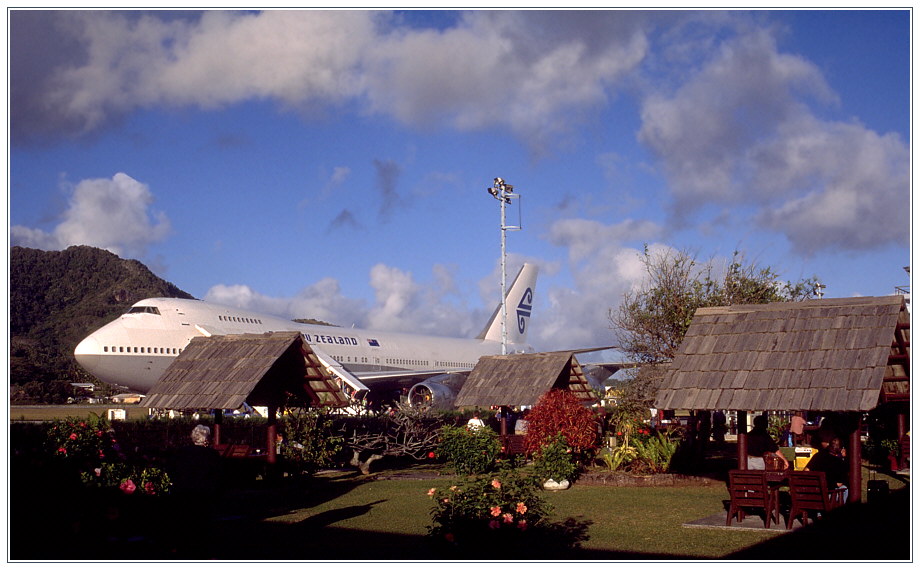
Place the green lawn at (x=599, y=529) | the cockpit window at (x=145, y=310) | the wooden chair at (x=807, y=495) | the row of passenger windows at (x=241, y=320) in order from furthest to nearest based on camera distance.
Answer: the row of passenger windows at (x=241, y=320) → the cockpit window at (x=145, y=310) → the wooden chair at (x=807, y=495) → the green lawn at (x=599, y=529)

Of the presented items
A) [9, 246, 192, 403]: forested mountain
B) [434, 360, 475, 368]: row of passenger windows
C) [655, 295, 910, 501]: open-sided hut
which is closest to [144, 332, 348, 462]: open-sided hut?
[655, 295, 910, 501]: open-sided hut

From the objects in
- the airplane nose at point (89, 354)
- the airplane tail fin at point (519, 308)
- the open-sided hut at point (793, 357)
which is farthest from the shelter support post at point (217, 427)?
the airplane tail fin at point (519, 308)

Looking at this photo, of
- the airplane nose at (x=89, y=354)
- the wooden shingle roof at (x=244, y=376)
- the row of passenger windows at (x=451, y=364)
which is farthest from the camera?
the row of passenger windows at (x=451, y=364)

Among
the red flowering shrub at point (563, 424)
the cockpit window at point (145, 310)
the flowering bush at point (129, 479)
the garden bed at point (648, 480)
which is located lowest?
the garden bed at point (648, 480)

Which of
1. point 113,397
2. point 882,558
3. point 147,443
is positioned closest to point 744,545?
point 882,558

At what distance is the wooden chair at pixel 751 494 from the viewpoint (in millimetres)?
10344

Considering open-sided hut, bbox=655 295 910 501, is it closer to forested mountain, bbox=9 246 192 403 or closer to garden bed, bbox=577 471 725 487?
garden bed, bbox=577 471 725 487

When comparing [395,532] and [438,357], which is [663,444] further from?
[438,357]

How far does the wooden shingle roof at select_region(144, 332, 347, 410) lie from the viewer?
16.3 m

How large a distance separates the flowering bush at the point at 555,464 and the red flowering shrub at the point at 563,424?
82 centimetres

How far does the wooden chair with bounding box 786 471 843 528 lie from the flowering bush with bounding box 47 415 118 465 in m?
8.35

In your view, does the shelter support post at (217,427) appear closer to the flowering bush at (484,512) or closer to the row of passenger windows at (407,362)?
the flowering bush at (484,512)

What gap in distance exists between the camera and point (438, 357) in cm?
6203

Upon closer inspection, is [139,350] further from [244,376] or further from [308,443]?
[244,376]
